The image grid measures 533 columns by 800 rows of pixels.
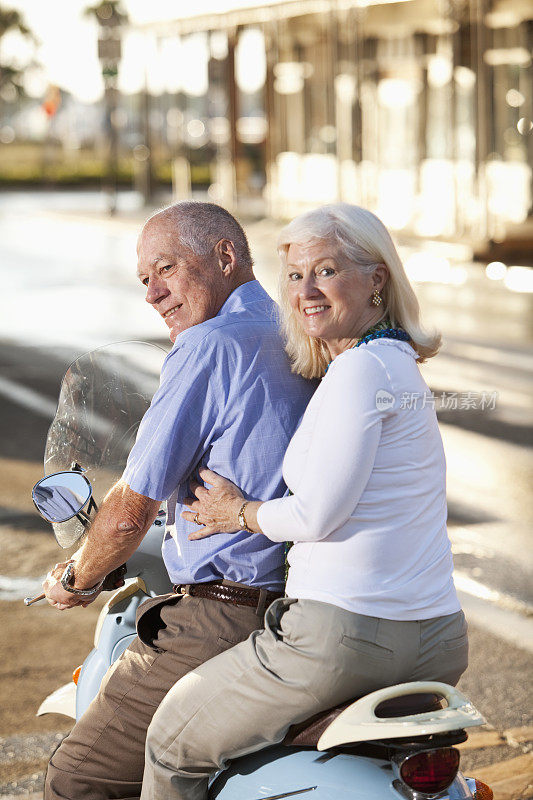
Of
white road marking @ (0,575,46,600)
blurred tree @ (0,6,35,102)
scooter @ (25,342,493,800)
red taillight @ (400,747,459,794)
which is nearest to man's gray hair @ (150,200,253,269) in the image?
scooter @ (25,342,493,800)

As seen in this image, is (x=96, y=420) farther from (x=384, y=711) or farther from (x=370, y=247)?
(x=384, y=711)

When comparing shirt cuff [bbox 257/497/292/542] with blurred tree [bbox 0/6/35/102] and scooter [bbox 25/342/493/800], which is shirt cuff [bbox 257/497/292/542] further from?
blurred tree [bbox 0/6/35/102]

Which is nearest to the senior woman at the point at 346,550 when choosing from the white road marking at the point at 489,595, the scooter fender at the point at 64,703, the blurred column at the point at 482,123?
the scooter fender at the point at 64,703

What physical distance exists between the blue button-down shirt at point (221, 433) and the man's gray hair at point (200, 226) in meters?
0.21

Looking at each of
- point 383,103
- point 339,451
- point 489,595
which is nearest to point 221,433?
point 339,451

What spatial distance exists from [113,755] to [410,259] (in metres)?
17.3

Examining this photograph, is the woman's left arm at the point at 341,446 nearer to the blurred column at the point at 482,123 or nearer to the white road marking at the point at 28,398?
the white road marking at the point at 28,398

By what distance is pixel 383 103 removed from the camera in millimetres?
24781

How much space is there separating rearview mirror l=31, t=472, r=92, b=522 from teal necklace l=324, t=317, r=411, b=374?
65 cm

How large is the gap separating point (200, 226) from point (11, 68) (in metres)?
62.0

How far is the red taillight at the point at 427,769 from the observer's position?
2.07m

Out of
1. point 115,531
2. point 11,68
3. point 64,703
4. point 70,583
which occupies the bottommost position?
point 64,703

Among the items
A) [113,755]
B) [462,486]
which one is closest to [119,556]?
[113,755]

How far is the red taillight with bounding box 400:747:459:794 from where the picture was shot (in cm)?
207
